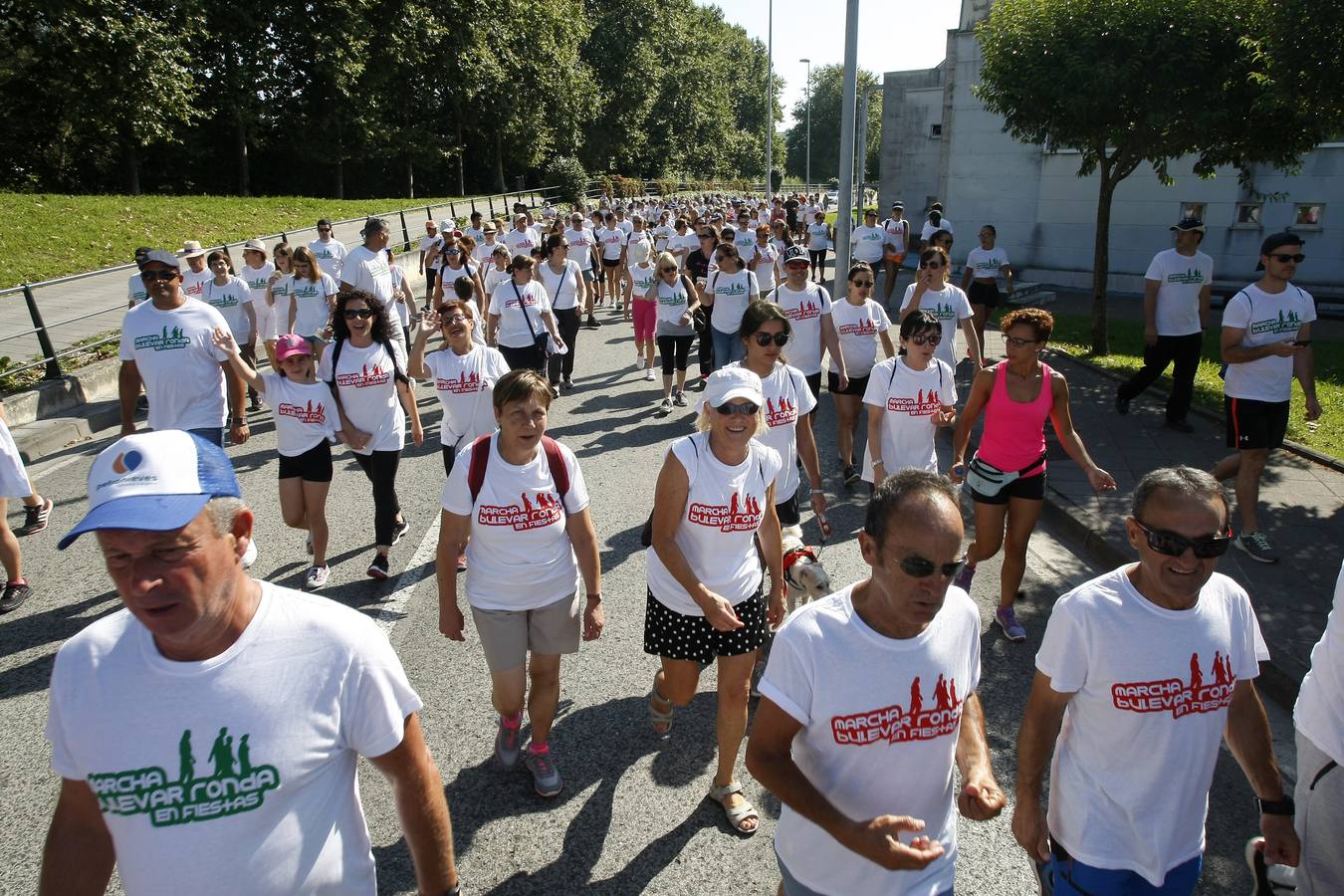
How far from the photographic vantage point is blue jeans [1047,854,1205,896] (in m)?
2.41

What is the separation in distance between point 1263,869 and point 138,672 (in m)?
3.13

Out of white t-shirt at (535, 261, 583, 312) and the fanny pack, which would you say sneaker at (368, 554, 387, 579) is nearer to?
the fanny pack

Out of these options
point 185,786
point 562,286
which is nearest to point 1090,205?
point 562,286

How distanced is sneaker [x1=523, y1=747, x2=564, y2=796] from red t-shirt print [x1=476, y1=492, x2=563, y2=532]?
103 cm

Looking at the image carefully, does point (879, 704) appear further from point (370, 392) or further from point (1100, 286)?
point (1100, 286)

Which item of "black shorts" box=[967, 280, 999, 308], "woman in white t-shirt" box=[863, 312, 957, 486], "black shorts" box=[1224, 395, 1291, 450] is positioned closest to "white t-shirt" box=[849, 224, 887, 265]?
"black shorts" box=[967, 280, 999, 308]

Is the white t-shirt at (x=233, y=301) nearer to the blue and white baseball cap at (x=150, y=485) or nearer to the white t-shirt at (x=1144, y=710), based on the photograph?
the blue and white baseball cap at (x=150, y=485)

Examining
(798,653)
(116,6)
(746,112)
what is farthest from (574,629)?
(746,112)

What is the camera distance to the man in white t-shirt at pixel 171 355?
19.0 ft

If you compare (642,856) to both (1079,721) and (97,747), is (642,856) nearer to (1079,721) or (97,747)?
(1079,721)

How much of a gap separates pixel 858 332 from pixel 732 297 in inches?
77.8

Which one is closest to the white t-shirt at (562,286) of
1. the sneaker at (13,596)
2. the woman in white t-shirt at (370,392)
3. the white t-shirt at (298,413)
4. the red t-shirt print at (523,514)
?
the woman in white t-shirt at (370,392)

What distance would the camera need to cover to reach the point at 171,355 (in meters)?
5.84

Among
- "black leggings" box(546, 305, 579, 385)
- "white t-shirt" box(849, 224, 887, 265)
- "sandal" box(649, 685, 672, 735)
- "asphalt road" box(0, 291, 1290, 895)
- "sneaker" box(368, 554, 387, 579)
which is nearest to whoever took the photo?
"asphalt road" box(0, 291, 1290, 895)
